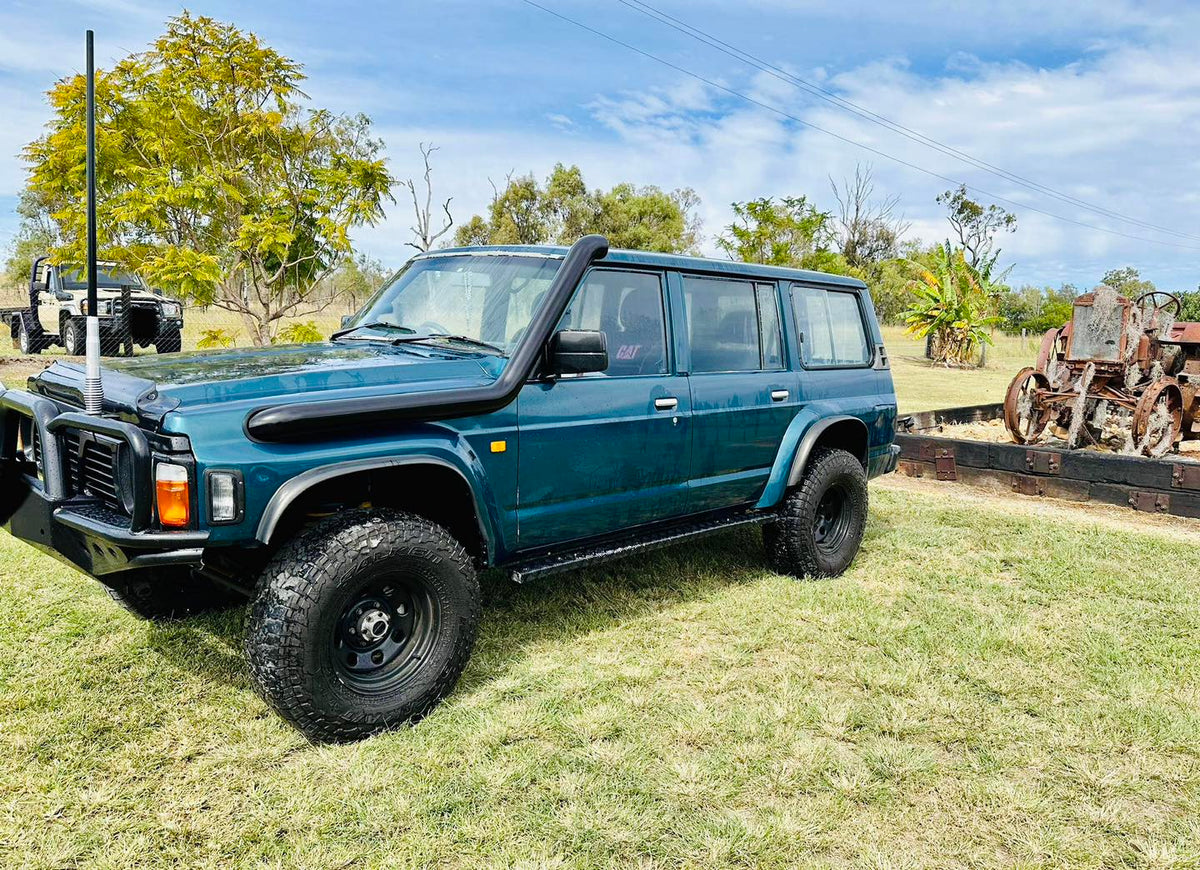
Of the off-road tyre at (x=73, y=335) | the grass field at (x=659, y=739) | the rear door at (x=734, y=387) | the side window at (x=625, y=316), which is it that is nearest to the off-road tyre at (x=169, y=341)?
the off-road tyre at (x=73, y=335)

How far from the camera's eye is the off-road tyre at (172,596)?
406 cm

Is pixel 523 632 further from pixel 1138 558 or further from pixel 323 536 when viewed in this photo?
pixel 1138 558

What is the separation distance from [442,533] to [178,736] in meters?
1.23

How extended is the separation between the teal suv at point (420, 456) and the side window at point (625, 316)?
0.04ft

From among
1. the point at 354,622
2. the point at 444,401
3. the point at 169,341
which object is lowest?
the point at 354,622

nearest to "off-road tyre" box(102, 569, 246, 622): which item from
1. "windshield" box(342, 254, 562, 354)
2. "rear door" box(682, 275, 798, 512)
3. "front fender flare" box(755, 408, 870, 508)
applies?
"windshield" box(342, 254, 562, 354)

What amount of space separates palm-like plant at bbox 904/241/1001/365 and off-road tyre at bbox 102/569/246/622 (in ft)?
82.9

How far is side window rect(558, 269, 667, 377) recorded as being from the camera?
4.12 metres

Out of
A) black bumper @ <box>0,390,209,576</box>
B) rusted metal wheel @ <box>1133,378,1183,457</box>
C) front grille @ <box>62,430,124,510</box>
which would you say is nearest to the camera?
black bumper @ <box>0,390,209,576</box>

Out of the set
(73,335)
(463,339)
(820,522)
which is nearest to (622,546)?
(463,339)

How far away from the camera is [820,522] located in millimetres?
5609

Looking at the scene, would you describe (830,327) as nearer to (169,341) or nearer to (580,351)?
(580,351)

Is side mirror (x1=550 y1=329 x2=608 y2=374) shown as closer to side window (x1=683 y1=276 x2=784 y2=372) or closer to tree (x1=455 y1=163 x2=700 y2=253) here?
side window (x1=683 y1=276 x2=784 y2=372)

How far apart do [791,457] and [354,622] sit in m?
2.72
